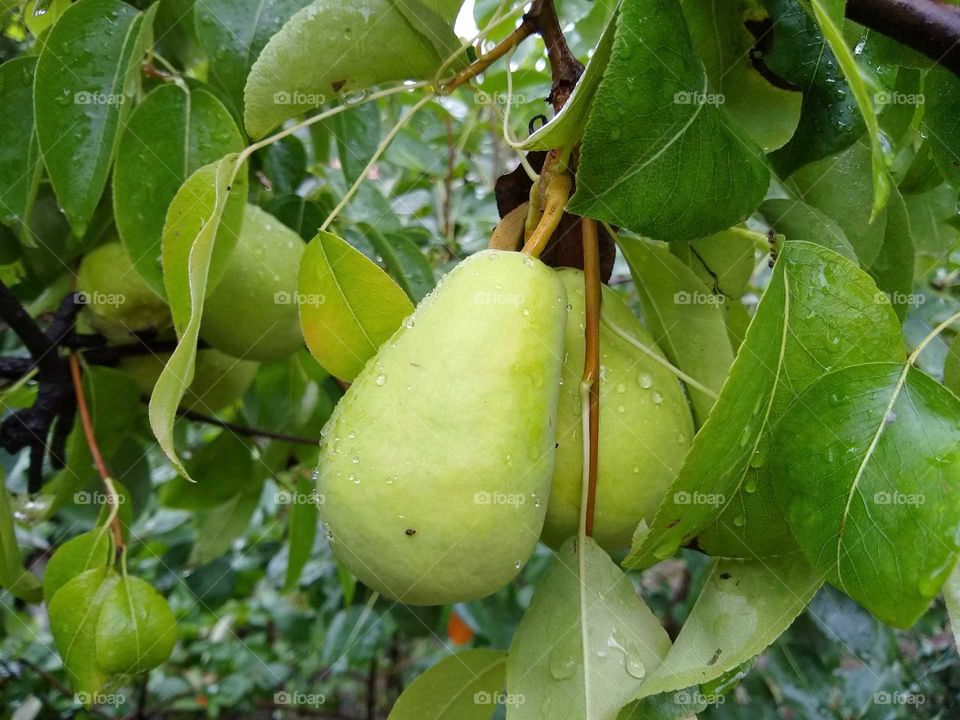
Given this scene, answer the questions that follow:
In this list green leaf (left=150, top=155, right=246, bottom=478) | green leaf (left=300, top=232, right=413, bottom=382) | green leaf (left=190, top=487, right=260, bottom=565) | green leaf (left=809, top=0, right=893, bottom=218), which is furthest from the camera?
green leaf (left=190, top=487, right=260, bottom=565)

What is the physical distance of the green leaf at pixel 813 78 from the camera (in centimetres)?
74

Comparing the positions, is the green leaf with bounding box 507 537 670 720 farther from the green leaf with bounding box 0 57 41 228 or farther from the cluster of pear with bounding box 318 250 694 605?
the green leaf with bounding box 0 57 41 228

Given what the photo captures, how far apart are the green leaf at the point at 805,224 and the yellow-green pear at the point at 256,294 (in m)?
0.63

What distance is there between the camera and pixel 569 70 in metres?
0.84

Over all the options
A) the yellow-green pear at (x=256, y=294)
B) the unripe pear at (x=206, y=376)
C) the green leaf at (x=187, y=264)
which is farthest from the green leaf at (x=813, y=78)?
the unripe pear at (x=206, y=376)

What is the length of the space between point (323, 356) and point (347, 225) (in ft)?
2.03

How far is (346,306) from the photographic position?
79 cm

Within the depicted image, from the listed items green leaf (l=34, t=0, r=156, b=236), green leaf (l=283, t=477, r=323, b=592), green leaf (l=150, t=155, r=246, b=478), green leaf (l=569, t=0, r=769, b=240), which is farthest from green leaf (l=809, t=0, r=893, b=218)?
green leaf (l=283, t=477, r=323, b=592)

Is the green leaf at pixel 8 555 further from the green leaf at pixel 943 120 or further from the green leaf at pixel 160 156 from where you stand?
the green leaf at pixel 943 120

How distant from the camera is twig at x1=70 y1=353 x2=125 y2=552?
39.6 inches

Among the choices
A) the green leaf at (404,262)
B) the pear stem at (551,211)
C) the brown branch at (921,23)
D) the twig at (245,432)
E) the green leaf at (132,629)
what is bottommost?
the twig at (245,432)

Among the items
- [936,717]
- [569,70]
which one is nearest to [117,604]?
[569,70]

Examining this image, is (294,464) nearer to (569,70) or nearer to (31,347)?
(31,347)

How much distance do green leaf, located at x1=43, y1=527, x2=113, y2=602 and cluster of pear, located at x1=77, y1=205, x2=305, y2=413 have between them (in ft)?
1.04
